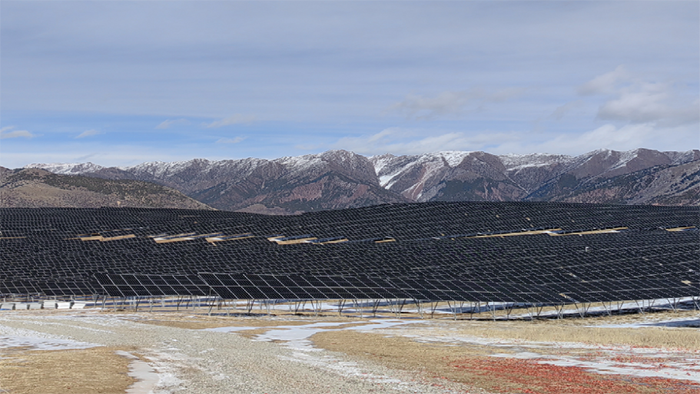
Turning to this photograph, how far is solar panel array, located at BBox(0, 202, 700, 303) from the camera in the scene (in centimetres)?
6253

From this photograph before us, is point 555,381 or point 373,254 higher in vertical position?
point 373,254

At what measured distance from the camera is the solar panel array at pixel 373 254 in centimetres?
6253

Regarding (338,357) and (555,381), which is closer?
(555,381)

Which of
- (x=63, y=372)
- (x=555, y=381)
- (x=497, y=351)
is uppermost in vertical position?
(x=63, y=372)

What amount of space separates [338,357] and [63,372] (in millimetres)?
12301

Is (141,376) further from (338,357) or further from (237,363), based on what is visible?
(338,357)

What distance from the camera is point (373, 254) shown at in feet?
Answer: 302

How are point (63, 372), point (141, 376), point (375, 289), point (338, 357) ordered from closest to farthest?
point (63, 372), point (141, 376), point (338, 357), point (375, 289)

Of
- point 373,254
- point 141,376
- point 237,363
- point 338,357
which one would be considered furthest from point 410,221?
point 141,376

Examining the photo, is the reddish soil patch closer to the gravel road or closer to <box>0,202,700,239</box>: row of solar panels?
the gravel road

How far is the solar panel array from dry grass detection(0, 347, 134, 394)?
95.8 feet

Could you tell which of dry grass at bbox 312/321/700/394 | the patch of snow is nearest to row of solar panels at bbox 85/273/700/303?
dry grass at bbox 312/321/700/394

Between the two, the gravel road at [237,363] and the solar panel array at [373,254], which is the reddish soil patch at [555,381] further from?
the solar panel array at [373,254]

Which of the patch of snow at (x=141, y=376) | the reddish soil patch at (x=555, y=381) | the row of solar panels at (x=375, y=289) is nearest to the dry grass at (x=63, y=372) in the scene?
the patch of snow at (x=141, y=376)
